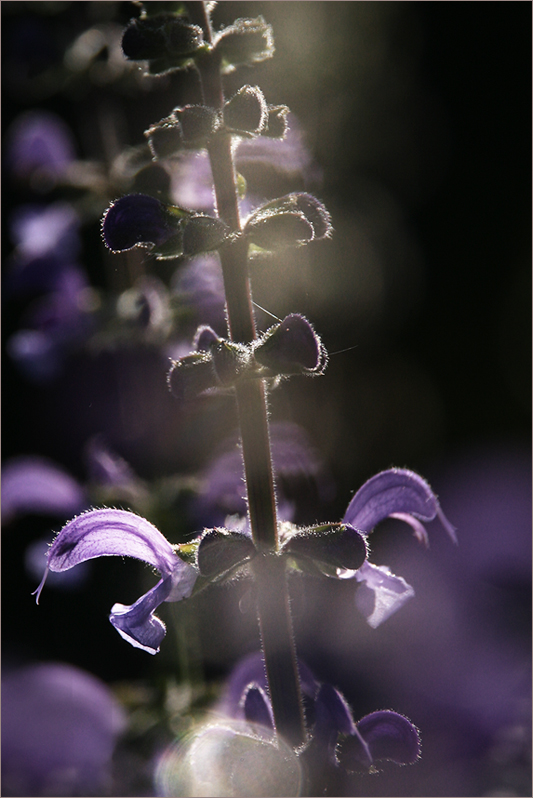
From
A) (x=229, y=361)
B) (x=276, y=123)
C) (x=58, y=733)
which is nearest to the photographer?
(x=229, y=361)

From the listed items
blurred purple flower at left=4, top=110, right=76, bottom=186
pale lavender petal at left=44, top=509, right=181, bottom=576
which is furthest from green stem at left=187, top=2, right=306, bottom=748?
blurred purple flower at left=4, top=110, right=76, bottom=186

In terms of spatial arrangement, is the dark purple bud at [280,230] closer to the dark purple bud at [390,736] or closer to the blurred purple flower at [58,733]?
the dark purple bud at [390,736]

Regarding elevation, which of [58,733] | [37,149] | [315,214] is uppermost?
[315,214]

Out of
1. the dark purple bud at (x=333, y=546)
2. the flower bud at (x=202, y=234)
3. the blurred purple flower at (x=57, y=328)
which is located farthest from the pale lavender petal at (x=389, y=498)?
the blurred purple flower at (x=57, y=328)

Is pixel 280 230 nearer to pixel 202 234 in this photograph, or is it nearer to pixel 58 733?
pixel 202 234

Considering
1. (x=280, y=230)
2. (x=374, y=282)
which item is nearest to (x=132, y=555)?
(x=280, y=230)

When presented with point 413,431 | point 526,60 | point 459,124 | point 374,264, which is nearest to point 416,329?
point 374,264

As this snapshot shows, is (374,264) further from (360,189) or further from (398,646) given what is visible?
(398,646)

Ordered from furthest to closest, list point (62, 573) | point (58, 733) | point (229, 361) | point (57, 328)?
1. point (57, 328)
2. point (62, 573)
3. point (58, 733)
4. point (229, 361)
